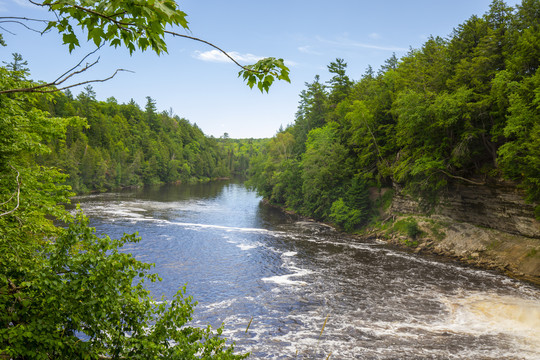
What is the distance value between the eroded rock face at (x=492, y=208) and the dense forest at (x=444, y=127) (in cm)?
84

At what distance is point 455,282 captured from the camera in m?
19.7

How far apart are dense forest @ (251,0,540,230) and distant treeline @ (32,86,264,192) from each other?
3378 cm

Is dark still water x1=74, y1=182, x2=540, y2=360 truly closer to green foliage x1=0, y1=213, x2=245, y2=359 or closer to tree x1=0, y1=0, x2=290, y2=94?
green foliage x1=0, y1=213, x2=245, y2=359

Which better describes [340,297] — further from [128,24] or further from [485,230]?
[128,24]

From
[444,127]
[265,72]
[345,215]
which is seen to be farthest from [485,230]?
[265,72]

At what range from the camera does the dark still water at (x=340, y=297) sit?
12938 mm

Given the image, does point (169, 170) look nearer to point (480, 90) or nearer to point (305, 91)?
point (305, 91)

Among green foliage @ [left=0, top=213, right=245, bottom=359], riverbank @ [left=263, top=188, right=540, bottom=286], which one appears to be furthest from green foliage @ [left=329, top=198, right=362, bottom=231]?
green foliage @ [left=0, top=213, right=245, bottom=359]

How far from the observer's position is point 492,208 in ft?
80.8

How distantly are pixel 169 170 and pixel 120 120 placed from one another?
2035cm

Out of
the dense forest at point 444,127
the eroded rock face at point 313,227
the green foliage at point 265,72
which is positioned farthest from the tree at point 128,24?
the eroded rock face at point 313,227

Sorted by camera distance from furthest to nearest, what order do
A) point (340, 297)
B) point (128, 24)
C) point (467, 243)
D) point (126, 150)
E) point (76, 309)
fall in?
1. point (126, 150)
2. point (467, 243)
3. point (340, 297)
4. point (76, 309)
5. point (128, 24)

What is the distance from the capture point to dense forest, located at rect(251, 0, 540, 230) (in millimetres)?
21016

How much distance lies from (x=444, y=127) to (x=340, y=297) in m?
17.1
